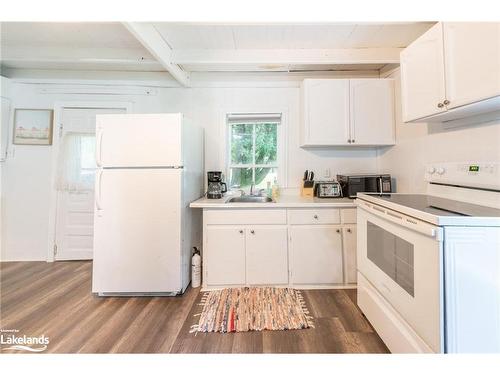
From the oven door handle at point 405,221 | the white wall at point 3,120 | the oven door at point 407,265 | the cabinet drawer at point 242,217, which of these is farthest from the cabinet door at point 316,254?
the white wall at point 3,120

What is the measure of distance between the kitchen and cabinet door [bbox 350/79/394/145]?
2 centimetres

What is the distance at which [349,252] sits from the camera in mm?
2094

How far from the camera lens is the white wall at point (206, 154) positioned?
107 inches

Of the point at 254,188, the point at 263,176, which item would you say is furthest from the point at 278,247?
the point at 263,176

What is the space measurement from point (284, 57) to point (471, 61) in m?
1.51

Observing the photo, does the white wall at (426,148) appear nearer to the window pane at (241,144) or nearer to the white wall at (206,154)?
the white wall at (206,154)

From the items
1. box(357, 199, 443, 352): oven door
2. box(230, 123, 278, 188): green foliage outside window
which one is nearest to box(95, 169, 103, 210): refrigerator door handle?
box(230, 123, 278, 188): green foliage outside window

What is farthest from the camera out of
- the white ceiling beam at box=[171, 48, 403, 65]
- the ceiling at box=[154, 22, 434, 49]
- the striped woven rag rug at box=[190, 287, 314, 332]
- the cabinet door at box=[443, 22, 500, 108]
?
the white ceiling beam at box=[171, 48, 403, 65]

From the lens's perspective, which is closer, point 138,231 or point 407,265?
point 407,265

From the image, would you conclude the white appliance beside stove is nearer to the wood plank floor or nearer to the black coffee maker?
the wood plank floor

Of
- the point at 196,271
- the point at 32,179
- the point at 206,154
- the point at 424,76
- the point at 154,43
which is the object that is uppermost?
the point at 154,43

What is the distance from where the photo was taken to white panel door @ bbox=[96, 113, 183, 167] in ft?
6.45

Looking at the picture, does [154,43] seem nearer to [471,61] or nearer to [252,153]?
[252,153]
